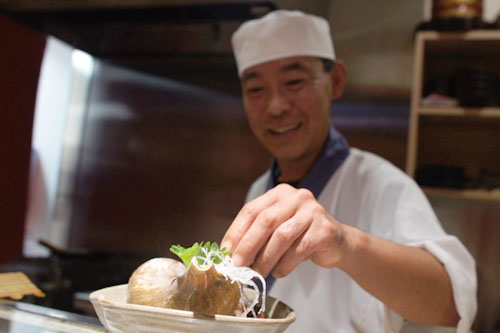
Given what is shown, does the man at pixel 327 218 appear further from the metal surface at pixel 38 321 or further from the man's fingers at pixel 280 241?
the metal surface at pixel 38 321

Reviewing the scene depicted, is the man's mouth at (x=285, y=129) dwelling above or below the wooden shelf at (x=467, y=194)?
above

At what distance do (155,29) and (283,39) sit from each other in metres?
0.68

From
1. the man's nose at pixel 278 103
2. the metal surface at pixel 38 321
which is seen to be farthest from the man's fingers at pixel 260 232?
the man's nose at pixel 278 103

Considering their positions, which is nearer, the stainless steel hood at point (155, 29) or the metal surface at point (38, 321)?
the metal surface at point (38, 321)

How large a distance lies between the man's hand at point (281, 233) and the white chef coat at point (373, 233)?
1.35ft

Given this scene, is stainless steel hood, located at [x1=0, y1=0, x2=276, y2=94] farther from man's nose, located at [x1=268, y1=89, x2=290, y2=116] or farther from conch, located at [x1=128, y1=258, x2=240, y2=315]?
conch, located at [x1=128, y1=258, x2=240, y2=315]

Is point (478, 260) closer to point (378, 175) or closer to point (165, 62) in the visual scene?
point (378, 175)

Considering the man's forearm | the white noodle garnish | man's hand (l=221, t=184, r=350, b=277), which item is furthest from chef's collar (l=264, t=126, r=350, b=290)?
the white noodle garnish

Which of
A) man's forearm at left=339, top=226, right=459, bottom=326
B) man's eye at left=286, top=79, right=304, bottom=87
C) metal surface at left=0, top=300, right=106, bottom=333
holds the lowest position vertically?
metal surface at left=0, top=300, right=106, bottom=333

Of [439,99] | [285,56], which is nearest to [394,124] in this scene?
[439,99]

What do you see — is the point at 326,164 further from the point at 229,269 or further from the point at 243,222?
the point at 229,269

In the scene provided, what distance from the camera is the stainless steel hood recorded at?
1.54 meters

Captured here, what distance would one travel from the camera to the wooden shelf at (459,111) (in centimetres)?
164

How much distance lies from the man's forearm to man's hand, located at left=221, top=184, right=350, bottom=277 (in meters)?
0.15
